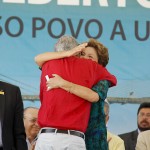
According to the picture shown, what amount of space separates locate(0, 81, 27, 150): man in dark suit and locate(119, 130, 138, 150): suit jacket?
90.9 inches

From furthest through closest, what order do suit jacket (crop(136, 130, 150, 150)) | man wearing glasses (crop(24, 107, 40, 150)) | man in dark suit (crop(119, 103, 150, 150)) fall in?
man in dark suit (crop(119, 103, 150, 150)), suit jacket (crop(136, 130, 150, 150)), man wearing glasses (crop(24, 107, 40, 150))

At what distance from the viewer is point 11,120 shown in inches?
114

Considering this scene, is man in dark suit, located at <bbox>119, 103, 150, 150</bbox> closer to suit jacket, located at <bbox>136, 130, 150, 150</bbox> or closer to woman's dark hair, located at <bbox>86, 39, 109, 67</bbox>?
suit jacket, located at <bbox>136, 130, 150, 150</bbox>

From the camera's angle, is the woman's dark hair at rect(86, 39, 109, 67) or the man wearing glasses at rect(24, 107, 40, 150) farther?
the man wearing glasses at rect(24, 107, 40, 150)

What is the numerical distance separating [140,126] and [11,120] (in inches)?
97.7

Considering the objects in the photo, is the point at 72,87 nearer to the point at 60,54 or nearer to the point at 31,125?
the point at 60,54

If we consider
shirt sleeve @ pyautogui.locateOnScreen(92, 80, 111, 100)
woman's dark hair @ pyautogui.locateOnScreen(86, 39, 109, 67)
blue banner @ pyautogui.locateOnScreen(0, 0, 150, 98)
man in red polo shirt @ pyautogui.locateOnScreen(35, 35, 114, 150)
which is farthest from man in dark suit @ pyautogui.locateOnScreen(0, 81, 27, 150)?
blue banner @ pyautogui.locateOnScreen(0, 0, 150, 98)

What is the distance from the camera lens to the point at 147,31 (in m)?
5.19

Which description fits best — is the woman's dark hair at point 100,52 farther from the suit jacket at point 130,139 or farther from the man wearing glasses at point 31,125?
the suit jacket at point 130,139

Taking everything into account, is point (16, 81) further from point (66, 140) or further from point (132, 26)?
point (66, 140)

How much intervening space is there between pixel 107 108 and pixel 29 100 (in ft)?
2.45

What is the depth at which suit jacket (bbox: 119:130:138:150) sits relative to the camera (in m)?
5.09

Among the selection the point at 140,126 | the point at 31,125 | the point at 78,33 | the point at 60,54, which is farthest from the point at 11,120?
the point at 140,126

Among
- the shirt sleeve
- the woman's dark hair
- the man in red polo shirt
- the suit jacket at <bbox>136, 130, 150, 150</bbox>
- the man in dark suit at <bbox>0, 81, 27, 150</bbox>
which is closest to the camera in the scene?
the man in dark suit at <bbox>0, 81, 27, 150</bbox>
